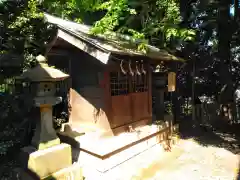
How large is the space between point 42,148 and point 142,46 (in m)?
4.08

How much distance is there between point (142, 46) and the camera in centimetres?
648

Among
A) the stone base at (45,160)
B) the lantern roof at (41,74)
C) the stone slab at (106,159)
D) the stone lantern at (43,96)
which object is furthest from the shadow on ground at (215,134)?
the lantern roof at (41,74)

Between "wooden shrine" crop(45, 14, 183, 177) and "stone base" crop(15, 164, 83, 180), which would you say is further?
"wooden shrine" crop(45, 14, 183, 177)

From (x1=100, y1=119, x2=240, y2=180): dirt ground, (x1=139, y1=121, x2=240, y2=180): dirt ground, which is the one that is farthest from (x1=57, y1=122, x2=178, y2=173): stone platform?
(x1=139, y1=121, x2=240, y2=180): dirt ground

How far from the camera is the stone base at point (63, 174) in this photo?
15.6 feet

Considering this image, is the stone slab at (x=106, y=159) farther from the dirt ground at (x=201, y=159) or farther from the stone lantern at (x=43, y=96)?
the stone lantern at (x=43, y=96)

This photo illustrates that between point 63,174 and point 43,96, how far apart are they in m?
1.91

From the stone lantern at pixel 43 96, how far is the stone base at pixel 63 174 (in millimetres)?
671

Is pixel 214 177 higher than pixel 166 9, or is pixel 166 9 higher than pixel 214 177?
pixel 166 9

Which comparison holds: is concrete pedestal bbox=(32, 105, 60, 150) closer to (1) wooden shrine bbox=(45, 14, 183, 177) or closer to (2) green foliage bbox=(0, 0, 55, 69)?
(1) wooden shrine bbox=(45, 14, 183, 177)

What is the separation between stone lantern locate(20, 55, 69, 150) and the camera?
15.9ft

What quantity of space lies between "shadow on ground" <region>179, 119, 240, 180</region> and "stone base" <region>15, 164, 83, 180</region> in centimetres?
484

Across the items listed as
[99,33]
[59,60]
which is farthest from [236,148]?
[59,60]

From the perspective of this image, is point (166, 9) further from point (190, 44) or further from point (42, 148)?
point (42, 148)
